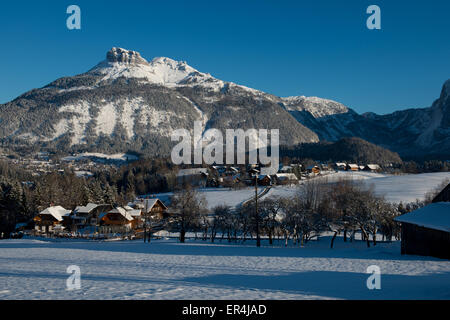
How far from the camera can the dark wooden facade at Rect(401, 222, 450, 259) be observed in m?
18.2

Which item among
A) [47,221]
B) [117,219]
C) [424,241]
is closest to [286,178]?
[117,219]

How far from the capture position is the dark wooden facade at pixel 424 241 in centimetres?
1822

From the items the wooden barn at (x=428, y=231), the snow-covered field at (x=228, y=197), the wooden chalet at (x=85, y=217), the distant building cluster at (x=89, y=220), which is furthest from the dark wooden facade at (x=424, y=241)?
the wooden chalet at (x=85, y=217)

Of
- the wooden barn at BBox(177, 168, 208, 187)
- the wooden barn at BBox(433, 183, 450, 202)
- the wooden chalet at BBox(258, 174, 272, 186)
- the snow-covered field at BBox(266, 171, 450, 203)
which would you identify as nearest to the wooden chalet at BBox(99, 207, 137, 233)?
the snow-covered field at BBox(266, 171, 450, 203)

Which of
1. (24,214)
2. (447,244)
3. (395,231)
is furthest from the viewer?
(24,214)

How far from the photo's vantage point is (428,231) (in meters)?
19.4

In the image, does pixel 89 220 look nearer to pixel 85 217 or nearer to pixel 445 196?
pixel 85 217

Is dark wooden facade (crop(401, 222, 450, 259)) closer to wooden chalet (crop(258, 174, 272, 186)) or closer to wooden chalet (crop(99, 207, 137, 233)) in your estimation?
wooden chalet (crop(99, 207, 137, 233))

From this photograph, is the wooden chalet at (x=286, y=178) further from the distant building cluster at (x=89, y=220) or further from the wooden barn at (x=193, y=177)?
the distant building cluster at (x=89, y=220)

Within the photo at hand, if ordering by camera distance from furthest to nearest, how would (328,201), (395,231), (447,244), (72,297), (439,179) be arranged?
(439,179), (328,201), (395,231), (447,244), (72,297)

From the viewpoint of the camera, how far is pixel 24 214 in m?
61.3
